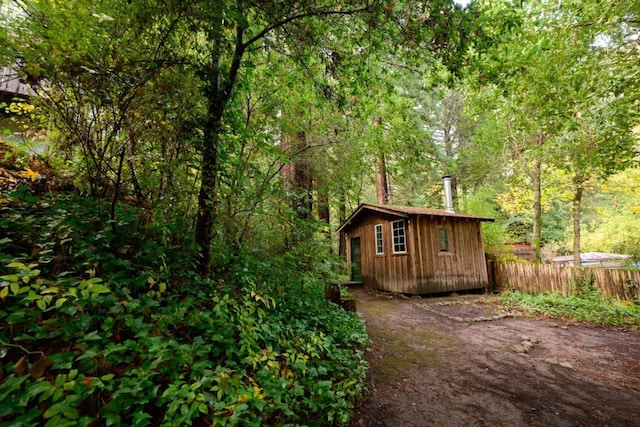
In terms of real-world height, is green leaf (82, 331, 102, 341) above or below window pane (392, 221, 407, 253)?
below

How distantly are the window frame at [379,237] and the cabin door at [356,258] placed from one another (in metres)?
1.44

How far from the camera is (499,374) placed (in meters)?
3.70

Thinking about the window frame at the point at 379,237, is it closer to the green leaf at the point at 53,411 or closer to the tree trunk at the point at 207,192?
the tree trunk at the point at 207,192

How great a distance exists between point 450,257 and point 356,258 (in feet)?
14.2

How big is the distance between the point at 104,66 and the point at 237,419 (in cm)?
316

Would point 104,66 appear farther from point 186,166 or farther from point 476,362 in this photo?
point 476,362

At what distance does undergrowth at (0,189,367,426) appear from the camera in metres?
1.50

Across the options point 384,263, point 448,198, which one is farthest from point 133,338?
point 448,198

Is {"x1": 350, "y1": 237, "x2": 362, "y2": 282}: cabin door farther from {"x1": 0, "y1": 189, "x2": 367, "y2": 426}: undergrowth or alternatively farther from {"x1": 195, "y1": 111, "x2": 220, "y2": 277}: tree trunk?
{"x1": 195, "y1": 111, "x2": 220, "y2": 277}: tree trunk

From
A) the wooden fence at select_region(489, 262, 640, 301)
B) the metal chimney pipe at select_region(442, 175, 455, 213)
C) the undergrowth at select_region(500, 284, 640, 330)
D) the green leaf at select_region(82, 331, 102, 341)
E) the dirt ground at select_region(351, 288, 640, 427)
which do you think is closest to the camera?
the green leaf at select_region(82, 331, 102, 341)

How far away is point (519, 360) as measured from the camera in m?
4.18

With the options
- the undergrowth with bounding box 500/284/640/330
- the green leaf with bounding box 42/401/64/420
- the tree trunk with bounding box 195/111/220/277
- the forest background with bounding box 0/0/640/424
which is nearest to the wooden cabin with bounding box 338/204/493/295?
the undergrowth with bounding box 500/284/640/330

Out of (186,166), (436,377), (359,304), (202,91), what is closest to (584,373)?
(436,377)

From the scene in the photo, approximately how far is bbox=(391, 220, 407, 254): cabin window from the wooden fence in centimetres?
424
